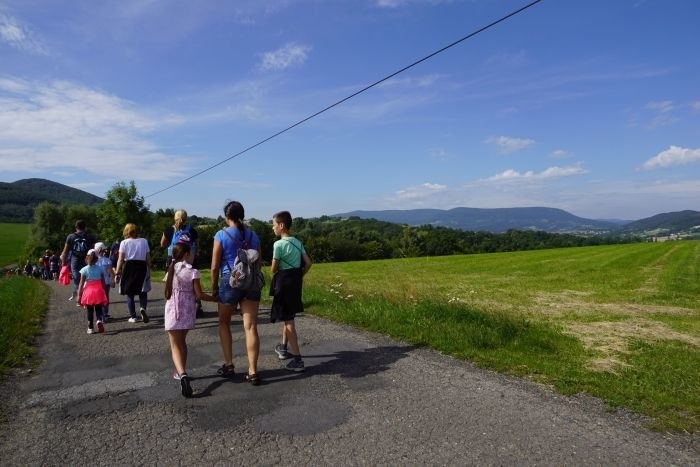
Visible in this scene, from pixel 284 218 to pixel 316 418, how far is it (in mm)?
2543

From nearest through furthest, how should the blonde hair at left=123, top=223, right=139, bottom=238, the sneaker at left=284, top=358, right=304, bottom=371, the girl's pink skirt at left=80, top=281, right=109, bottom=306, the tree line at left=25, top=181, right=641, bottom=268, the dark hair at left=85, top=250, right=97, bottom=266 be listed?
the sneaker at left=284, top=358, right=304, bottom=371
the girl's pink skirt at left=80, top=281, right=109, bottom=306
the dark hair at left=85, top=250, right=97, bottom=266
the blonde hair at left=123, top=223, right=139, bottom=238
the tree line at left=25, top=181, right=641, bottom=268

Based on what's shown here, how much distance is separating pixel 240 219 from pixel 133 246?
441 centimetres

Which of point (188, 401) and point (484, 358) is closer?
point (188, 401)

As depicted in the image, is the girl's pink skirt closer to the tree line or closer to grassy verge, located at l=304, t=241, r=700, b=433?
grassy verge, located at l=304, t=241, r=700, b=433

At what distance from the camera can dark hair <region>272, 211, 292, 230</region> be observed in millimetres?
5824

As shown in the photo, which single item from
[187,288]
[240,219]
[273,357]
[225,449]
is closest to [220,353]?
[273,357]

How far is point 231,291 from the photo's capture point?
5.23 metres

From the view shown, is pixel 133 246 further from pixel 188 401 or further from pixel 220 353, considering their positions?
pixel 188 401

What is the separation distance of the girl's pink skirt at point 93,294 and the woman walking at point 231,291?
153 inches

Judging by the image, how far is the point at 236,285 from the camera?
512cm

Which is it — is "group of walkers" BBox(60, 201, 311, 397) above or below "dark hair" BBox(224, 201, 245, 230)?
below

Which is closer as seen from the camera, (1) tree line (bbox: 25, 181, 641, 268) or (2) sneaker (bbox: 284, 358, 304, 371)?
(2) sneaker (bbox: 284, 358, 304, 371)

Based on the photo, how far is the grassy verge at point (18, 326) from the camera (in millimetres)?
6188

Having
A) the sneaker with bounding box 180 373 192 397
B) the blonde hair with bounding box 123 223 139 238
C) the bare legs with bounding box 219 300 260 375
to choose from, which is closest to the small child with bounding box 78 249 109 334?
the blonde hair with bounding box 123 223 139 238
